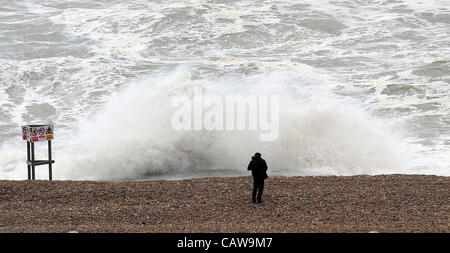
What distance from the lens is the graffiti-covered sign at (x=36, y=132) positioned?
13688mm

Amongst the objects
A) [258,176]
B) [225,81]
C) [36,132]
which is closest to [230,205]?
[258,176]

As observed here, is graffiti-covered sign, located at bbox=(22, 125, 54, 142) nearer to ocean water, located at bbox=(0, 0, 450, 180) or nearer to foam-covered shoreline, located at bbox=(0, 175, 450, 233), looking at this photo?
foam-covered shoreline, located at bbox=(0, 175, 450, 233)

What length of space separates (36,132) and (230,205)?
521cm

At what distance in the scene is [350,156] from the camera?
17.3 m

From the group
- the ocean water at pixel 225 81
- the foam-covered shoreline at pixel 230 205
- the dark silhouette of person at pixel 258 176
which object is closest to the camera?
the foam-covered shoreline at pixel 230 205

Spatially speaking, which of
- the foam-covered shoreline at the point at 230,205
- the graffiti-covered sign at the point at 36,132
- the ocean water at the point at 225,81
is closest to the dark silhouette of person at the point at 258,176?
the foam-covered shoreline at the point at 230,205

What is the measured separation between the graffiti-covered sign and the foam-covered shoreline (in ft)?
4.90

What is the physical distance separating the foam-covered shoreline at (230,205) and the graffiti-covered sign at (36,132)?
149 cm

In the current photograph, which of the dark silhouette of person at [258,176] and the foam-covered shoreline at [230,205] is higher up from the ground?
the dark silhouette of person at [258,176]

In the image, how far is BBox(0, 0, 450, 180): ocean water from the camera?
57.0 ft

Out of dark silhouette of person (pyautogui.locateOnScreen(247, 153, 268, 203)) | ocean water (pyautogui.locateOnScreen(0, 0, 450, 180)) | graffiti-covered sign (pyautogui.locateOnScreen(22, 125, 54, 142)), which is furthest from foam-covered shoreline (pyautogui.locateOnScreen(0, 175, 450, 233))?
ocean water (pyautogui.locateOnScreen(0, 0, 450, 180))

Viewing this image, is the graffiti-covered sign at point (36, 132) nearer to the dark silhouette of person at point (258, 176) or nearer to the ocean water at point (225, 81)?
the ocean water at point (225, 81)

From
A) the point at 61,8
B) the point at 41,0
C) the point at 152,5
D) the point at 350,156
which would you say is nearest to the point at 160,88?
the point at 350,156

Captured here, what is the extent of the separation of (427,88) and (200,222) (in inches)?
714
